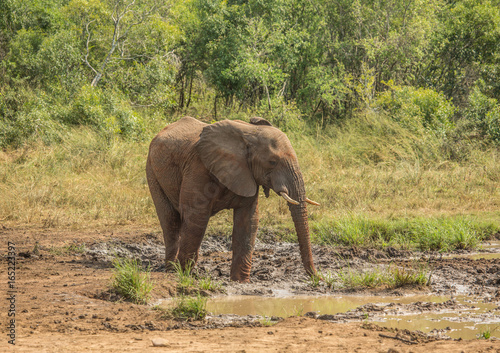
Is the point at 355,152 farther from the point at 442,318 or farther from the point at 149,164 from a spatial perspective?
the point at 442,318

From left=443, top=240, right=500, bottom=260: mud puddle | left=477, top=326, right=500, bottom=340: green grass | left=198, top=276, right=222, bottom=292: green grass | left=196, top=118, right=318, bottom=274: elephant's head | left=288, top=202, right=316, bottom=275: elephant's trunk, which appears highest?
left=196, top=118, right=318, bottom=274: elephant's head

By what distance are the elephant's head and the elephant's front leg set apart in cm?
38

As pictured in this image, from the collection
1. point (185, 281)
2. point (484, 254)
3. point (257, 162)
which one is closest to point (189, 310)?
point (185, 281)

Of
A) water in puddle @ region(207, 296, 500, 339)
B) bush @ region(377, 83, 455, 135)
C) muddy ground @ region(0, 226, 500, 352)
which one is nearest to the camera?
muddy ground @ region(0, 226, 500, 352)

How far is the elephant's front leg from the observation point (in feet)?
24.3

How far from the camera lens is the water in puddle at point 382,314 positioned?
5621mm

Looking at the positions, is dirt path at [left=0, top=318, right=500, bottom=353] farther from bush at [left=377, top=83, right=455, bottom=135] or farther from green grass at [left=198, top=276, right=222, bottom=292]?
bush at [left=377, top=83, right=455, bottom=135]

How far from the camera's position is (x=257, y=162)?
706 centimetres

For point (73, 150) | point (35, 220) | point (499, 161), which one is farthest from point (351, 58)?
point (35, 220)

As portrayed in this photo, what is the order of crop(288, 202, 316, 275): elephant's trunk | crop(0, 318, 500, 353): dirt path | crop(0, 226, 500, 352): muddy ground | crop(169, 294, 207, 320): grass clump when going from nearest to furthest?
1. crop(0, 318, 500, 353): dirt path
2. crop(0, 226, 500, 352): muddy ground
3. crop(169, 294, 207, 320): grass clump
4. crop(288, 202, 316, 275): elephant's trunk

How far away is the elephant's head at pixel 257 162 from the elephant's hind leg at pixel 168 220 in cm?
129

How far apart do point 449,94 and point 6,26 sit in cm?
1489

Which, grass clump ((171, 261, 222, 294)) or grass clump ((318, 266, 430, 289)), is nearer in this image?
grass clump ((171, 261, 222, 294))

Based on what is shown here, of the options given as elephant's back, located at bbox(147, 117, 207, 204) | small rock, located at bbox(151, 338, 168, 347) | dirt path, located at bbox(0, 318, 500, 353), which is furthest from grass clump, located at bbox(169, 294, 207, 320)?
elephant's back, located at bbox(147, 117, 207, 204)
